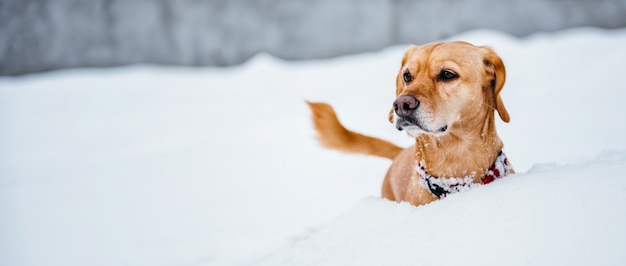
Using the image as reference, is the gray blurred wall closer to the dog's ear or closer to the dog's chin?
the dog's ear

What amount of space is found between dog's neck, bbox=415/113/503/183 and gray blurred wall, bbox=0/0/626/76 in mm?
3887

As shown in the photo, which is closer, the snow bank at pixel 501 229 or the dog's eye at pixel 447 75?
the snow bank at pixel 501 229

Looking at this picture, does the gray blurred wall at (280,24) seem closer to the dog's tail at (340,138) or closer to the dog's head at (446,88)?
the dog's tail at (340,138)

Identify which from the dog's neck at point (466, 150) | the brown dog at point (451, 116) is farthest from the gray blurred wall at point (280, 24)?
the dog's neck at point (466, 150)

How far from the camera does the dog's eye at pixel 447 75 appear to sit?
4.91 ft

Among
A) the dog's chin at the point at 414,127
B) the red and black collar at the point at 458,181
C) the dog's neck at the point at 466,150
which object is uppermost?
the dog's chin at the point at 414,127

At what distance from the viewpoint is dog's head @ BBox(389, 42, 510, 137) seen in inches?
55.5

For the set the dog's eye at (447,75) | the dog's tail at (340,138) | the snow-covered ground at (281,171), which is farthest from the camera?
the dog's tail at (340,138)

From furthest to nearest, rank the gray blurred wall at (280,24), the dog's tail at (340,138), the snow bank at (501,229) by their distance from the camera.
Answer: the gray blurred wall at (280,24)
the dog's tail at (340,138)
the snow bank at (501,229)

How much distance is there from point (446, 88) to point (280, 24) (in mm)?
3988

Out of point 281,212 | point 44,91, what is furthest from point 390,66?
point 44,91

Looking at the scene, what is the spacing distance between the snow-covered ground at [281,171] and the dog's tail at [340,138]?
0.06 metres

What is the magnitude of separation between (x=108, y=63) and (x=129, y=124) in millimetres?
1038

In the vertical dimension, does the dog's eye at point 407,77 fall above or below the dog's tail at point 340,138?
above
